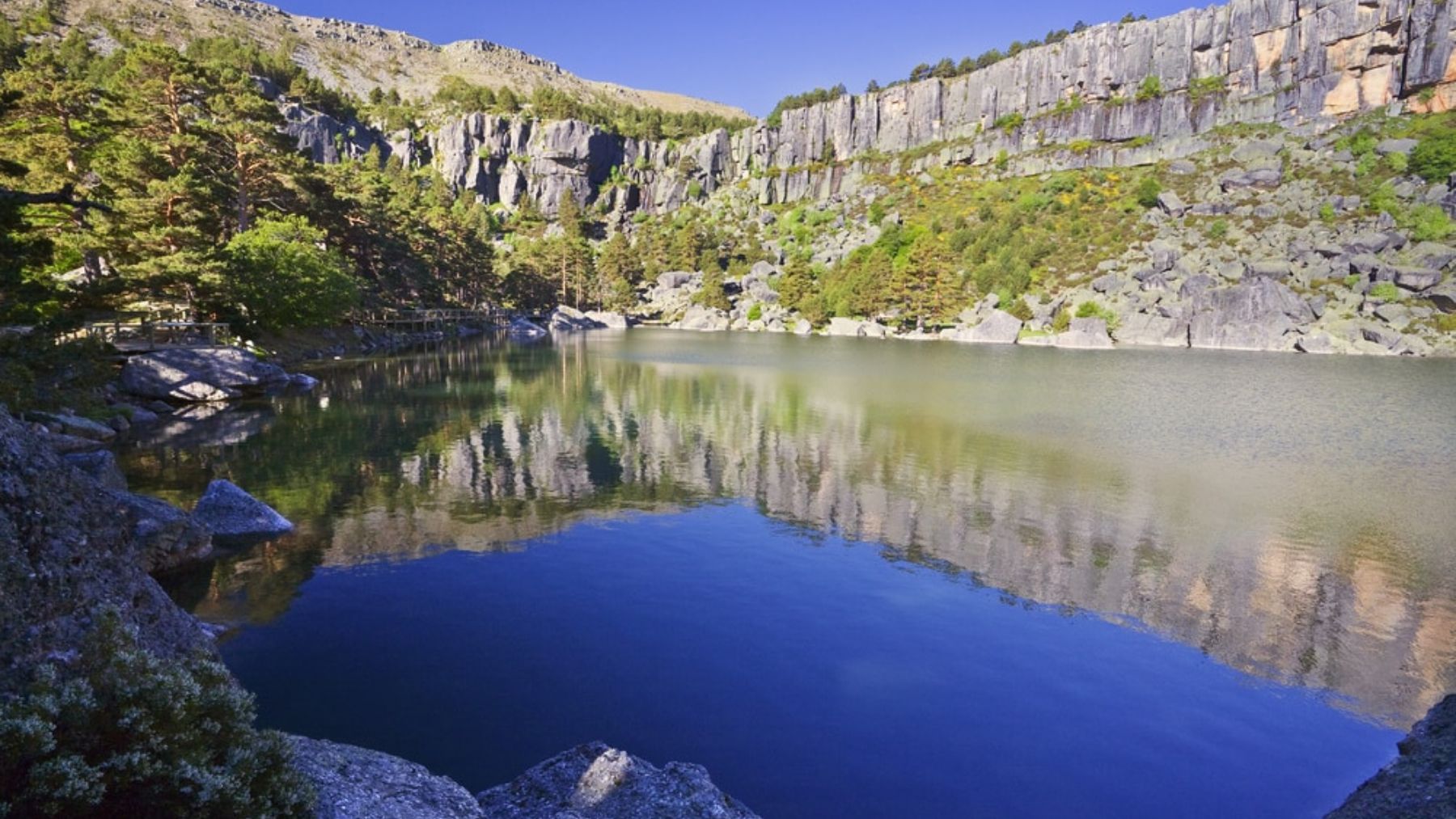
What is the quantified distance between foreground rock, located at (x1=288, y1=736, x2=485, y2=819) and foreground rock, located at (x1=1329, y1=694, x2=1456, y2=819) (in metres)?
9.43

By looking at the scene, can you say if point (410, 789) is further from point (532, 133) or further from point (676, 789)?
point (532, 133)

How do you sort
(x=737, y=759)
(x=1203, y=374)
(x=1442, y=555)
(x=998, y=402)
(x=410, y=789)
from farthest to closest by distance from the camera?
(x=1203, y=374) → (x=998, y=402) → (x=1442, y=555) → (x=737, y=759) → (x=410, y=789)

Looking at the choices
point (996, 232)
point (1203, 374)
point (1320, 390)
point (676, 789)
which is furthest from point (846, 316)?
point (676, 789)

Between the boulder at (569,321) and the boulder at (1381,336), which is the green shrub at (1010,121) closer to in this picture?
the boulder at (1381,336)

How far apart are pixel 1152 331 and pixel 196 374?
94.9 metres

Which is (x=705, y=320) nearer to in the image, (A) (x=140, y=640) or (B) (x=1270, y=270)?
(B) (x=1270, y=270)

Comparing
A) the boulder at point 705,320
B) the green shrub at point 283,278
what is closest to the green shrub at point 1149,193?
the boulder at point 705,320

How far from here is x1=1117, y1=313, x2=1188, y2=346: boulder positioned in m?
87.8

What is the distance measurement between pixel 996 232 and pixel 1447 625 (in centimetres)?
11672

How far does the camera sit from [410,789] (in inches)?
270

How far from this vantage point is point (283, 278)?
48.6m

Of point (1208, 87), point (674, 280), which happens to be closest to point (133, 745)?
point (674, 280)

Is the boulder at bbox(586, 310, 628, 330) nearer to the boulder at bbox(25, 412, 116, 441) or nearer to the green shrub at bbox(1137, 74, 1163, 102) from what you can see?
the boulder at bbox(25, 412, 116, 441)

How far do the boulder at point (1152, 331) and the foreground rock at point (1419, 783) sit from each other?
89.3 meters
